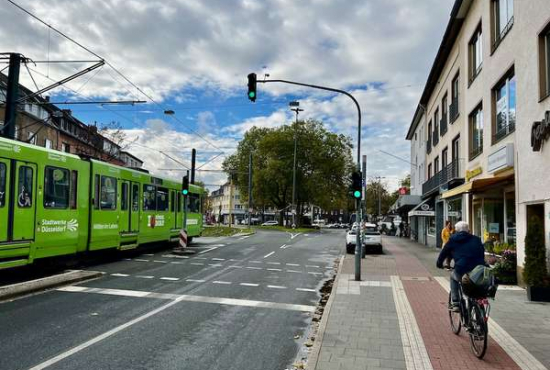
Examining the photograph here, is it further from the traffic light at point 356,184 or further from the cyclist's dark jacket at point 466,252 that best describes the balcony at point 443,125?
the cyclist's dark jacket at point 466,252

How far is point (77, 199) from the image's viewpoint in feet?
44.1

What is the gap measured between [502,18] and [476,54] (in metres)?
4.08

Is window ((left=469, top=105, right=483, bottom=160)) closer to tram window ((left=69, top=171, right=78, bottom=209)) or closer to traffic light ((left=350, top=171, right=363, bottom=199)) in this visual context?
traffic light ((left=350, top=171, right=363, bottom=199))

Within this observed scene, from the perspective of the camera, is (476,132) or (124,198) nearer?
(124,198)

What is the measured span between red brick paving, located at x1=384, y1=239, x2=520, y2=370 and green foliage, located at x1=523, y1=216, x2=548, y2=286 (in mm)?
1799

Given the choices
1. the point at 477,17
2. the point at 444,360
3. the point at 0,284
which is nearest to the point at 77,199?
the point at 0,284

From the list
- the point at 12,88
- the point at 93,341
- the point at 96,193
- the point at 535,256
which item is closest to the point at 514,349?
the point at 535,256

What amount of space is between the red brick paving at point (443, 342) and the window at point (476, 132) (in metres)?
8.50

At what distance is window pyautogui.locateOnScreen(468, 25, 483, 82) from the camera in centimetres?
1767

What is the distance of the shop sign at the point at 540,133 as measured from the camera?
9979 mm

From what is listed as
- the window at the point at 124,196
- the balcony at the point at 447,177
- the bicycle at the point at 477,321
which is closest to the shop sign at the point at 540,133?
the bicycle at the point at 477,321

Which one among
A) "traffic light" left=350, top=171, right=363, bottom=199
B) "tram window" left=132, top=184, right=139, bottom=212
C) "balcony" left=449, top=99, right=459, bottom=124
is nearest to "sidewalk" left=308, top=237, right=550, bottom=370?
"traffic light" left=350, top=171, right=363, bottom=199

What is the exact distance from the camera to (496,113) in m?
15.1

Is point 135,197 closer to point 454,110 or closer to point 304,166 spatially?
point 454,110
